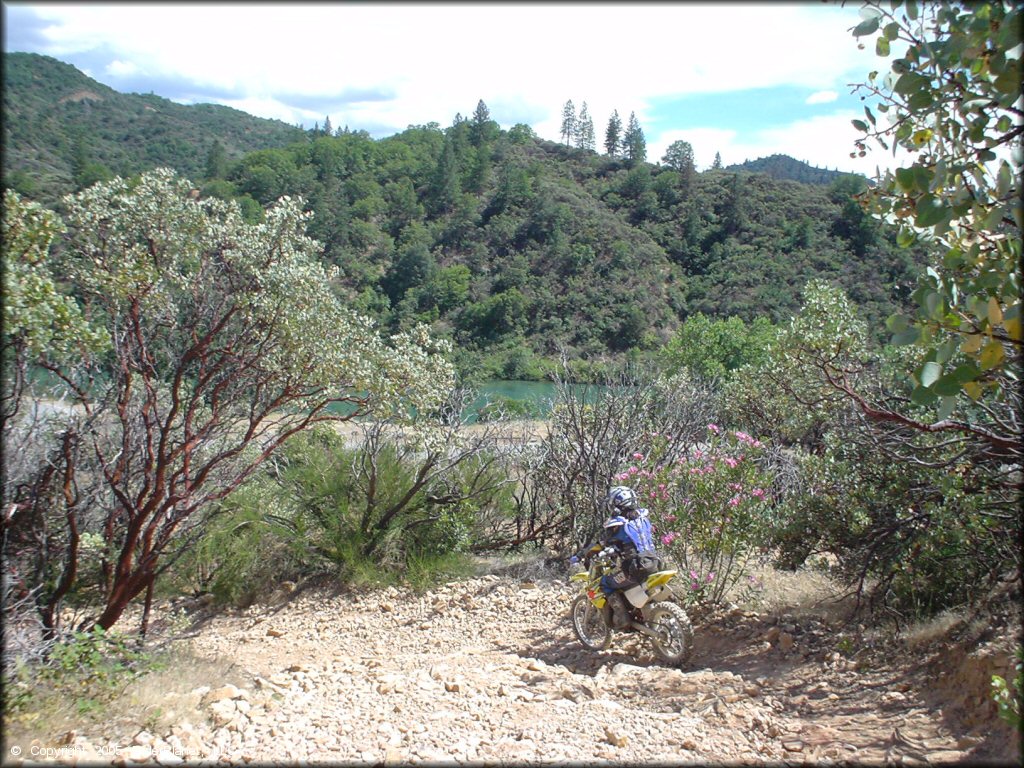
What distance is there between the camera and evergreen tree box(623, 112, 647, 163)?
83.3 m

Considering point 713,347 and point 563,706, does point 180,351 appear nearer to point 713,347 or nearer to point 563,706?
point 563,706

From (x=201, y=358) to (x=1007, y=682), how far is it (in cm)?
630

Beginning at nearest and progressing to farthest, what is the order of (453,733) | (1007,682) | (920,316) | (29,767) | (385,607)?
(29,767), (920,316), (1007,682), (453,733), (385,607)

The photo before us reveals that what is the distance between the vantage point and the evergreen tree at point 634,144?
83262mm

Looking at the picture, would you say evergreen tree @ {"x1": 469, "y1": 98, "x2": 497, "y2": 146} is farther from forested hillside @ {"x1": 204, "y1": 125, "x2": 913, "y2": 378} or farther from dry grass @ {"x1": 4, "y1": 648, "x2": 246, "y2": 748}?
dry grass @ {"x1": 4, "y1": 648, "x2": 246, "y2": 748}

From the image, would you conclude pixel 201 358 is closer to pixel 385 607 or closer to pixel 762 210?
pixel 385 607

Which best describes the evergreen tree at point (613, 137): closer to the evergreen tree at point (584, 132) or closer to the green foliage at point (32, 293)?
the evergreen tree at point (584, 132)

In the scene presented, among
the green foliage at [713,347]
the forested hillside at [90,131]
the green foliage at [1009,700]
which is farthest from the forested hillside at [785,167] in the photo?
the green foliage at [1009,700]

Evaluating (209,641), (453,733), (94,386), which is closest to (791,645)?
(453,733)

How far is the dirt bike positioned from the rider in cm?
5

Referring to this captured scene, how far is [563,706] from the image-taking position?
15.6 ft

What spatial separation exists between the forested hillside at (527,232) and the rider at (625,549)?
2347 centimetres

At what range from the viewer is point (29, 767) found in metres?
3.15

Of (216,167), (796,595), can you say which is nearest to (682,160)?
(216,167)
